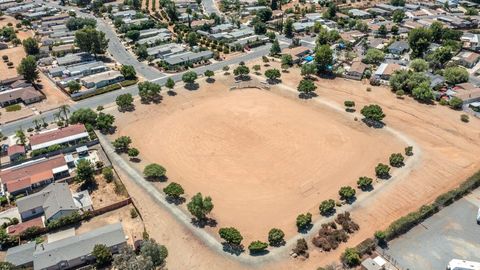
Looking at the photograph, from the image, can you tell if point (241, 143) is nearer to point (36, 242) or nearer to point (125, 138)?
point (125, 138)

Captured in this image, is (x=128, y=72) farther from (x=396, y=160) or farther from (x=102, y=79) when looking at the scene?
(x=396, y=160)

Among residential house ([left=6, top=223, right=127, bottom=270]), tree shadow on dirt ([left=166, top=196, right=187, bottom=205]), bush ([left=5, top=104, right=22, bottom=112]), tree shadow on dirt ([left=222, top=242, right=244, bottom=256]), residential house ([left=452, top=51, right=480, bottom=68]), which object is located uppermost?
residential house ([left=452, top=51, right=480, bottom=68])

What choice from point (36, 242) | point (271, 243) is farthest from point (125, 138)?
point (271, 243)

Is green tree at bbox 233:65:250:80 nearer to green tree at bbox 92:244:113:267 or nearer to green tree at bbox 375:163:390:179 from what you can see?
green tree at bbox 375:163:390:179

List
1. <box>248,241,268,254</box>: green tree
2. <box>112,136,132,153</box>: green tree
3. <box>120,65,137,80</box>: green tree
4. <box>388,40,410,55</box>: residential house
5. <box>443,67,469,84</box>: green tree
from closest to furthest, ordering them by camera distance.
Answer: <box>248,241,268,254</box>: green tree < <box>112,136,132,153</box>: green tree < <box>443,67,469,84</box>: green tree < <box>120,65,137,80</box>: green tree < <box>388,40,410,55</box>: residential house

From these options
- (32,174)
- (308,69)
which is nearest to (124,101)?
(32,174)

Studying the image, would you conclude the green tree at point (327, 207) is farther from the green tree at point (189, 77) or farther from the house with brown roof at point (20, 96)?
the house with brown roof at point (20, 96)

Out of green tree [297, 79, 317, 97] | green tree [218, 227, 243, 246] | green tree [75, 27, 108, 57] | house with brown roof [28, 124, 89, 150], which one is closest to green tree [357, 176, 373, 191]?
green tree [218, 227, 243, 246]
